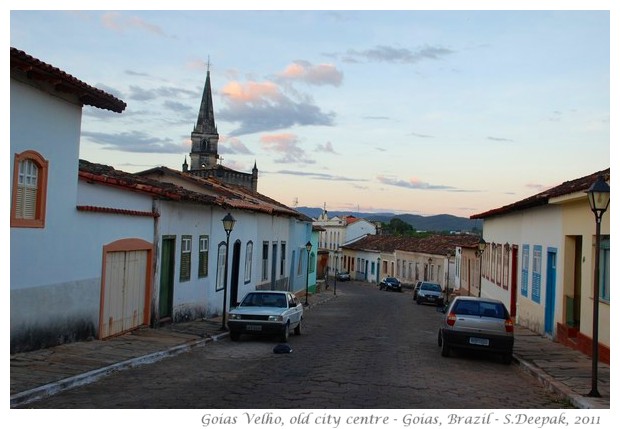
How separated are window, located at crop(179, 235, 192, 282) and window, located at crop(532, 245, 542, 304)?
1083cm

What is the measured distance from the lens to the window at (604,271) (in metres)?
14.8

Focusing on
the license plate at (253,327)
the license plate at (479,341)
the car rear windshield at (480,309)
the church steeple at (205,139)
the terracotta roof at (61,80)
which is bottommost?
the license plate at (253,327)

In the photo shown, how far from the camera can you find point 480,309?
15.9 metres

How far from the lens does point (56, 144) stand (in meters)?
13.1

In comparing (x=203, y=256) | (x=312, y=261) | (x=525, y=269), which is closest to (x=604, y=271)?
(x=525, y=269)

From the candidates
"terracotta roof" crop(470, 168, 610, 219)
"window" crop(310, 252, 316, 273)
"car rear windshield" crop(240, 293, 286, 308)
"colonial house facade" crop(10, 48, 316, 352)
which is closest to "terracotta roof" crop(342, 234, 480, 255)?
"window" crop(310, 252, 316, 273)

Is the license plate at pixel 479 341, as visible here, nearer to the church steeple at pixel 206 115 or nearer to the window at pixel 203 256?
the window at pixel 203 256

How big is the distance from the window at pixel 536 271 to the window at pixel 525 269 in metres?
0.97

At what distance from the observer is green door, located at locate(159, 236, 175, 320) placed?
1877 cm

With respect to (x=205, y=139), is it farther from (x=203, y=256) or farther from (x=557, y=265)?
(x=557, y=265)

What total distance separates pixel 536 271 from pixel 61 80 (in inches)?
622

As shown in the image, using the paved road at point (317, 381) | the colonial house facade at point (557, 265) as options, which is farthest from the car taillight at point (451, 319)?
the colonial house facade at point (557, 265)

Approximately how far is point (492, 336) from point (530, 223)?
8.90 m

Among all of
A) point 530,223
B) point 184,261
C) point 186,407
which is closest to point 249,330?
point 184,261
